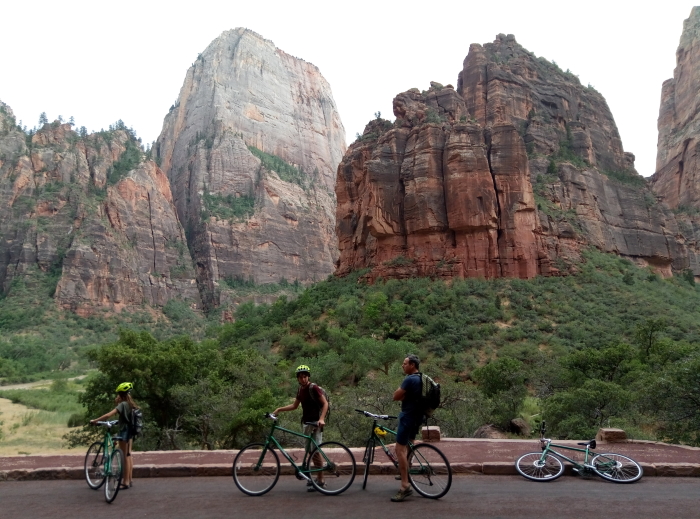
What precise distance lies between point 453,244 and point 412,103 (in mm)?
14463

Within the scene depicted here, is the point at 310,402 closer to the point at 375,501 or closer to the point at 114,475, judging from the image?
the point at 375,501

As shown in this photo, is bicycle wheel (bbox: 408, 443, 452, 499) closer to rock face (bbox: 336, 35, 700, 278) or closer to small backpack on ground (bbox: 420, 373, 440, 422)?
small backpack on ground (bbox: 420, 373, 440, 422)

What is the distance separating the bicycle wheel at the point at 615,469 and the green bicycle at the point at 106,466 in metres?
Result: 6.32

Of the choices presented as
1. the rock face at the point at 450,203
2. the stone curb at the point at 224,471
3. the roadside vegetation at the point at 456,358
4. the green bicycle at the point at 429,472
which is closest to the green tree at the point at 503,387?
the roadside vegetation at the point at 456,358

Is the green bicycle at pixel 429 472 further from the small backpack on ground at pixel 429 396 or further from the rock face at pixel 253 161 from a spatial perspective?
the rock face at pixel 253 161

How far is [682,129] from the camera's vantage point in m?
82.1

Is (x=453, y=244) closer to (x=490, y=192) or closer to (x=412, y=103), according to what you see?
(x=490, y=192)

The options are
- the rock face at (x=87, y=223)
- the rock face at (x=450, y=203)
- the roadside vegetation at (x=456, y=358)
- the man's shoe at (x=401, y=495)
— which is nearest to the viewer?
the man's shoe at (x=401, y=495)

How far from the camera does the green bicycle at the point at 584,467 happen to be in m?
7.32

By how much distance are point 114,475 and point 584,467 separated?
20.4ft

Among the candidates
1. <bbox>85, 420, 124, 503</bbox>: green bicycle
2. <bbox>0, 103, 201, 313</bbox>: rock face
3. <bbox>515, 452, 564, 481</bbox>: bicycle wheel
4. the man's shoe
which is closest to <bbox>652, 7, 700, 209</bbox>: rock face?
<bbox>515, 452, 564, 481</bbox>: bicycle wheel

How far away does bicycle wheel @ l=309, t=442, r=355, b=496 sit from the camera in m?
6.82

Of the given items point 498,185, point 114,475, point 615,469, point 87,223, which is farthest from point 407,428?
point 87,223

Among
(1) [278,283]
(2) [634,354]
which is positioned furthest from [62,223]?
(2) [634,354]
